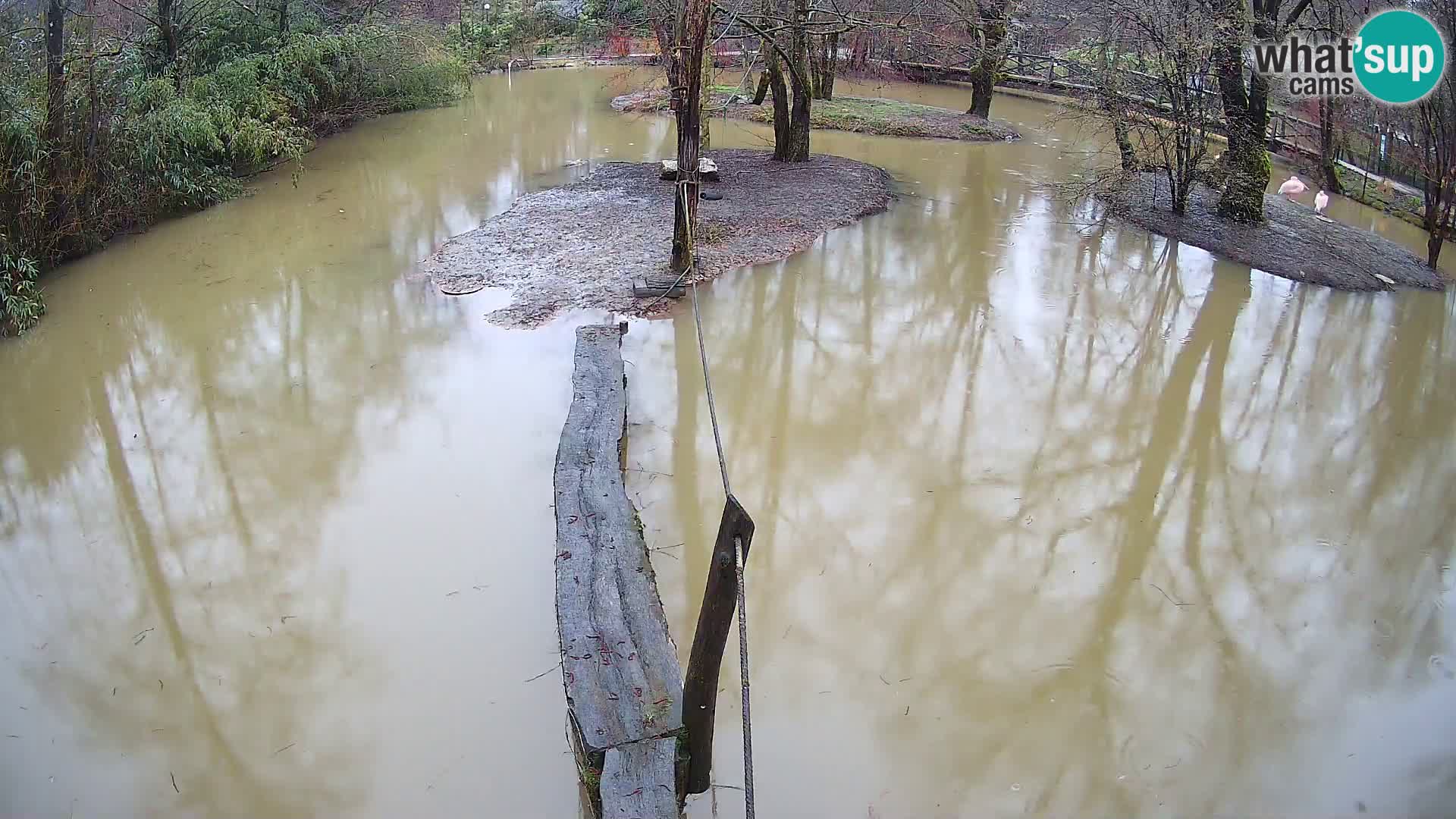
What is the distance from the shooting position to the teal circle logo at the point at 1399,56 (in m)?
8.41

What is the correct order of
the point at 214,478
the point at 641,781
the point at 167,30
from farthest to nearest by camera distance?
the point at 167,30, the point at 214,478, the point at 641,781

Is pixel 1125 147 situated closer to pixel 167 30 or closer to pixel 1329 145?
pixel 1329 145

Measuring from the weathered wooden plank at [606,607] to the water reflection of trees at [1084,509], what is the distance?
24.0 inches

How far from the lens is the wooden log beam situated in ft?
9.17

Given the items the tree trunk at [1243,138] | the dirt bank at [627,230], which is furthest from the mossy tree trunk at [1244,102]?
the dirt bank at [627,230]

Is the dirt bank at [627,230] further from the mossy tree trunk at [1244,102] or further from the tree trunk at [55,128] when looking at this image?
the mossy tree trunk at [1244,102]

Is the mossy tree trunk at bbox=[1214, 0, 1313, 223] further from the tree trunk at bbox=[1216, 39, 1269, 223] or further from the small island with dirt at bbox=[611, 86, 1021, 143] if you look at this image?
the small island with dirt at bbox=[611, 86, 1021, 143]

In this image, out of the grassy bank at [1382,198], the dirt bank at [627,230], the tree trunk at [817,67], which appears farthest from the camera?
the tree trunk at [817,67]

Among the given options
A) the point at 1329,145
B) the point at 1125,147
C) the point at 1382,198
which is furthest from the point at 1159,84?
the point at 1382,198

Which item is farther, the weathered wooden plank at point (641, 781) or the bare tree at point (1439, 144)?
the bare tree at point (1439, 144)

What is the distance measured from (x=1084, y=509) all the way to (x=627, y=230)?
5.67 m

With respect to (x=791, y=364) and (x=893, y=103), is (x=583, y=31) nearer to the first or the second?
(x=893, y=103)

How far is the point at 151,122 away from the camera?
8938mm

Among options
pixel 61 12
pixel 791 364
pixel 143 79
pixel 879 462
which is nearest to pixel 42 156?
pixel 61 12
